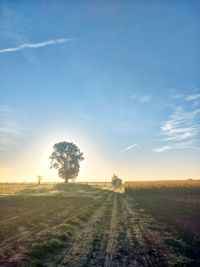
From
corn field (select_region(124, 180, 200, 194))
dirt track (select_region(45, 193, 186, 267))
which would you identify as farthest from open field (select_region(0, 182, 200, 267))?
corn field (select_region(124, 180, 200, 194))

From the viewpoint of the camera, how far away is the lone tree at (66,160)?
118062 millimetres

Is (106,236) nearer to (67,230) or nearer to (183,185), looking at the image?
(67,230)

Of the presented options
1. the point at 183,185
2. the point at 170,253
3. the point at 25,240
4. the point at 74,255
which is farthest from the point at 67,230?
the point at 183,185

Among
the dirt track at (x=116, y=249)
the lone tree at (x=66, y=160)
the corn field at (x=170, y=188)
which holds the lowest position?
the dirt track at (x=116, y=249)

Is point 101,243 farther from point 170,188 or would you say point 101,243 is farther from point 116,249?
point 170,188

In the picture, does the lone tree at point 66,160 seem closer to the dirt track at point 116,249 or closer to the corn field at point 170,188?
the corn field at point 170,188

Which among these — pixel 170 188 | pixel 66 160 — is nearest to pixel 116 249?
pixel 170 188

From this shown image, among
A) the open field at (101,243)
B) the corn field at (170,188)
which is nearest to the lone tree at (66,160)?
the corn field at (170,188)

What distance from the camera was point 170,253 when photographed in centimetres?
1406

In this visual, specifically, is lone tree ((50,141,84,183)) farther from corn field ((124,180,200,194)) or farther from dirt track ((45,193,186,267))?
dirt track ((45,193,186,267))

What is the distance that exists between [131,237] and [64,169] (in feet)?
333

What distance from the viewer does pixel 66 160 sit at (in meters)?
118

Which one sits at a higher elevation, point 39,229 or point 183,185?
point 183,185

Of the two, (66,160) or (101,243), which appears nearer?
(101,243)
